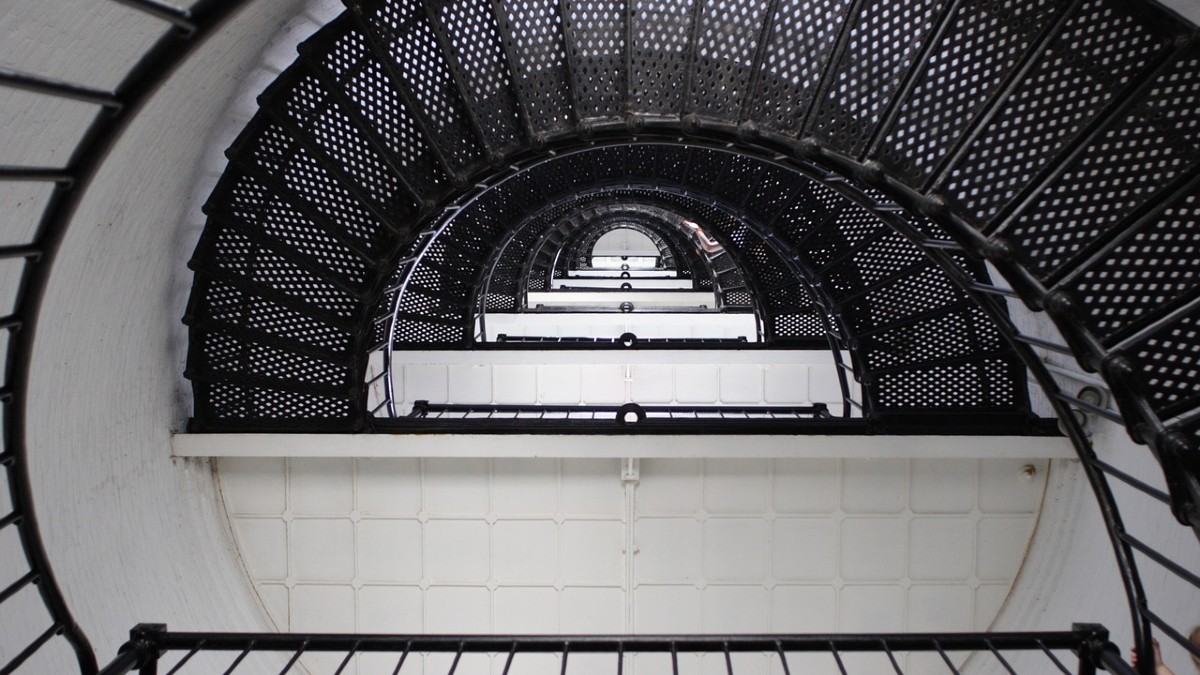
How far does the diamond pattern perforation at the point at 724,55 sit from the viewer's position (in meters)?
2.39

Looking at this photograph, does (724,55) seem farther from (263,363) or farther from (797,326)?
(797,326)

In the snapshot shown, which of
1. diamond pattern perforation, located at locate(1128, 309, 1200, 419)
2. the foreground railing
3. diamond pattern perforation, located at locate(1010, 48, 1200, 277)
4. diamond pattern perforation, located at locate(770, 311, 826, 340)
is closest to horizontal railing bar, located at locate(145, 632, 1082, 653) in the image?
the foreground railing

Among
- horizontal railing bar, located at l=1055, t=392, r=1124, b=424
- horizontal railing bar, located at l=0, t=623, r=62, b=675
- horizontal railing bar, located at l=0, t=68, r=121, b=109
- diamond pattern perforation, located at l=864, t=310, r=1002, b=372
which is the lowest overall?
horizontal railing bar, located at l=0, t=623, r=62, b=675

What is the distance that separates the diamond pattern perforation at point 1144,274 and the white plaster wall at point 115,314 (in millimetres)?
3331

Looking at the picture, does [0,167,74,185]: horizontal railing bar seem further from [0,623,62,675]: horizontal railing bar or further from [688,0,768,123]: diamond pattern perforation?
[688,0,768,123]: diamond pattern perforation

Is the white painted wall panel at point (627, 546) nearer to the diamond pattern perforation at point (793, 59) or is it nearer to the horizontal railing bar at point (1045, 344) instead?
the horizontal railing bar at point (1045, 344)

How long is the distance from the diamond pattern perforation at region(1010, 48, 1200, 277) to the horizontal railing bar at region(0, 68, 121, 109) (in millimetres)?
2607

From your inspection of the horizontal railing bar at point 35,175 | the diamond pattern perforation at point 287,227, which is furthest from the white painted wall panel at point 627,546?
the horizontal railing bar at point 35,175

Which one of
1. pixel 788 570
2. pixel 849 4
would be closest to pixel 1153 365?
pixel 849 4

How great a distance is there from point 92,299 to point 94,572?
1.26m

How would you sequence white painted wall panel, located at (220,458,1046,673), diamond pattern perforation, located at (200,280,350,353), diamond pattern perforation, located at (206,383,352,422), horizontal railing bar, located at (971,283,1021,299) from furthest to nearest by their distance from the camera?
white painted wall panel, located at (220,458,1046,673) < diamond pattern perforation, located at (206,383,352,422) < diamond pattern perforation, located at (200,280,350,353) < horizontal railing bar, located at (971,283,1021,299)

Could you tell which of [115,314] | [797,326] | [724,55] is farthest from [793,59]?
[797,326]

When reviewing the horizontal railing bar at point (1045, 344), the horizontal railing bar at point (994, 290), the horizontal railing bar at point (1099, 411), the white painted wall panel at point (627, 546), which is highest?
the horizontal railing bar at point (994, 290)

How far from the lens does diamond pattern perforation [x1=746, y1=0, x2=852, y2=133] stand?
2268 mm
